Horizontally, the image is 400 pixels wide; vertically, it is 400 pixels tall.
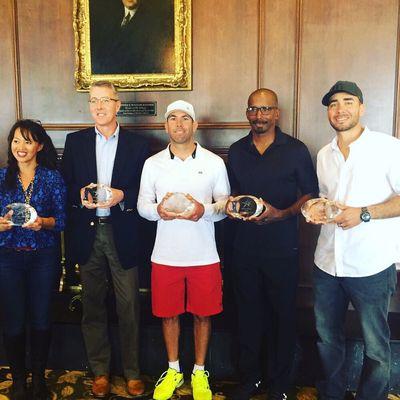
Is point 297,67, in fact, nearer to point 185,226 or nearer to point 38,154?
point 185,226

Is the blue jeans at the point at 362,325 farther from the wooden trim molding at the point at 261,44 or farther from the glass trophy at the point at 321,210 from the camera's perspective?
the wooden trim molding at the point at 261,44

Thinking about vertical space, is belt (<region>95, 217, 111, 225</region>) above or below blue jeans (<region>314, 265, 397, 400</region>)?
above

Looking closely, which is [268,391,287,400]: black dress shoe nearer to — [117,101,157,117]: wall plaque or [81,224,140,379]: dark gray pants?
[81,224,140,379]: dark gray pants

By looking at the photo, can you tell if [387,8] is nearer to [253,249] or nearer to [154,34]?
[154,34]

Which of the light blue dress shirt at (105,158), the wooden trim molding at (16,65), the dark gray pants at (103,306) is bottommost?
the dark gray pants at (103,306)

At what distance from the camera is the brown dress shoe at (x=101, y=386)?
238cm

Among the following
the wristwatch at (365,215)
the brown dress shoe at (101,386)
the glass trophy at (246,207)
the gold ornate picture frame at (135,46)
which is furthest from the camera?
the gold ornate picture frame at (135,46)

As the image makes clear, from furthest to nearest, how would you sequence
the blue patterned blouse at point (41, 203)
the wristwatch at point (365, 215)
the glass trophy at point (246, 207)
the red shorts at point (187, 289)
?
the red shorts at point (187, 289) < the blue patterned blouse at point (41, 203) < the glass trophy at point (246, 207) < the wristwatch at point (365, 215)

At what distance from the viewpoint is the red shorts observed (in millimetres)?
2242

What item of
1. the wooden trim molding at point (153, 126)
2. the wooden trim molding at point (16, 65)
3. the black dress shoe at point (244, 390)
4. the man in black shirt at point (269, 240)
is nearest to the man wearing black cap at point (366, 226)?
the man in black shirt at point (269, 240)

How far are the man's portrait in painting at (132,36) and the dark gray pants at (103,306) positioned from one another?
1.19 metres

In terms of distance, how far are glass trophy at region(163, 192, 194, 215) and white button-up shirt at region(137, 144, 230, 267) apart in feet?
0.38

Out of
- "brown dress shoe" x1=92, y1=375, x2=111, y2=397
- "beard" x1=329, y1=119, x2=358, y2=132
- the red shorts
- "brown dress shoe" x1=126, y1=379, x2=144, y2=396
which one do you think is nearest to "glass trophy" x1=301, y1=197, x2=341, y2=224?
"beard" x1=329, y1=119, x2=358, y2=132

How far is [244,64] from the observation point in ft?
9.31
